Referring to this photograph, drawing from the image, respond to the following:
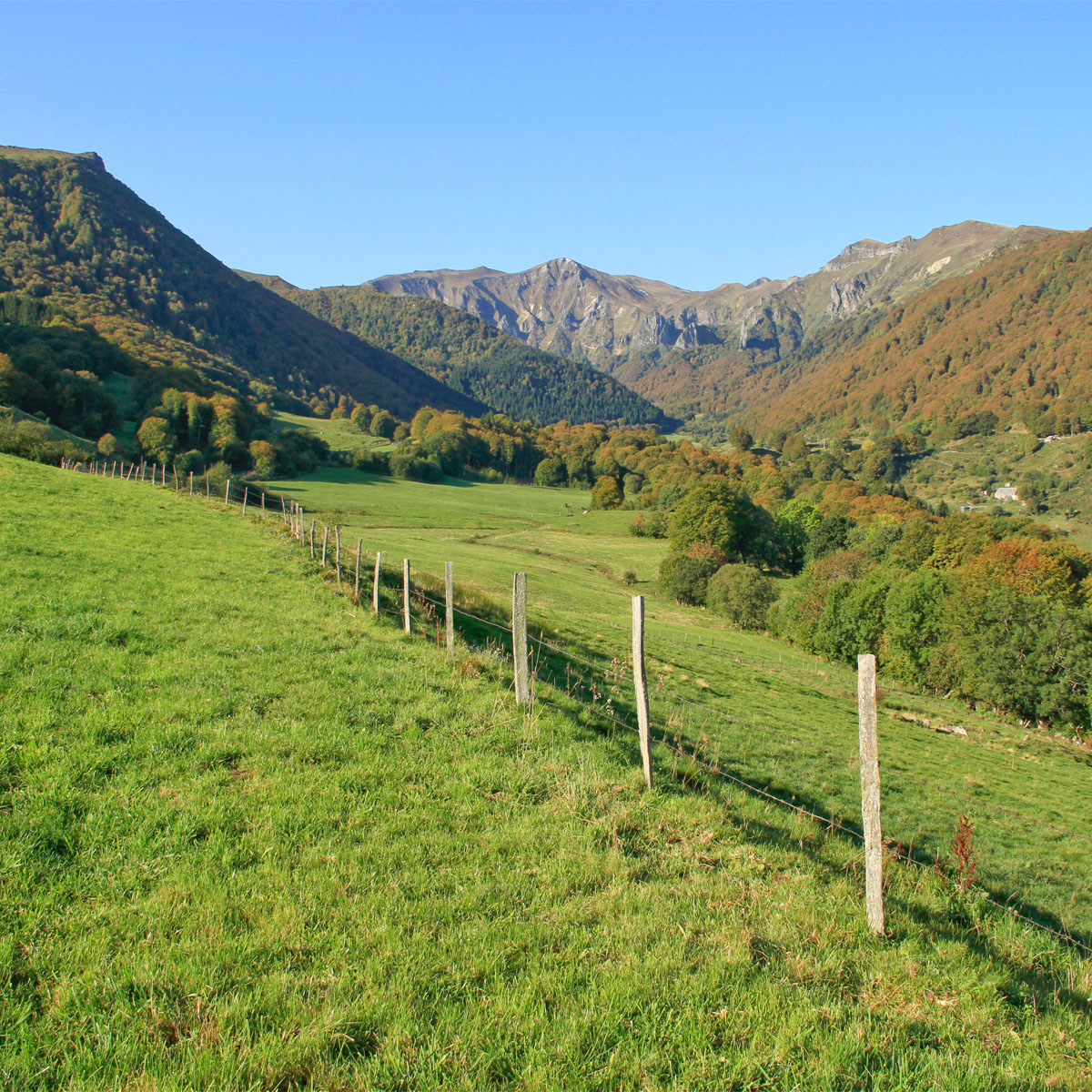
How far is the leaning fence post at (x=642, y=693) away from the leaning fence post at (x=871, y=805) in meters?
2.72

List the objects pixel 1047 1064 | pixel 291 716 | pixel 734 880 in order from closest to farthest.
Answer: pixel 1047 1064
pixel 734 880
pixel 291 716

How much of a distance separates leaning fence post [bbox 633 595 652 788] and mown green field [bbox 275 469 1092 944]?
94.9 inches

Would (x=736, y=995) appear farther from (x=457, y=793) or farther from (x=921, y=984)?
(x=457, y=793)

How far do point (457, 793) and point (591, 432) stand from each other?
18689 cm

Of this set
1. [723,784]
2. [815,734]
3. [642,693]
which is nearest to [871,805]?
[642,693]

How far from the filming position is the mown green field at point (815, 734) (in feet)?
48.5

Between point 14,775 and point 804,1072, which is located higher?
point 14,775

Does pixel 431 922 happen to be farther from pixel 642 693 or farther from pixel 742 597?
pixel 742 597

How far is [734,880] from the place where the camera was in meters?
6.55

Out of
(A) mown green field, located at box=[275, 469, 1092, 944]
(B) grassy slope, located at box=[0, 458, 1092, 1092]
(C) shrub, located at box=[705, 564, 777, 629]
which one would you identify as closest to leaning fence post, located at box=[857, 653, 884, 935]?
(B) grassy slope, located at box=[0, 458, 1092, 1092]

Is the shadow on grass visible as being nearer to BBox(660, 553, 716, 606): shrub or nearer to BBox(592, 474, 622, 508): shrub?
BBox(660, 553, 716, 606): shrub

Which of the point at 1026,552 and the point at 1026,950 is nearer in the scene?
the point at 1026,950

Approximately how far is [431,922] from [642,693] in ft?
14.5

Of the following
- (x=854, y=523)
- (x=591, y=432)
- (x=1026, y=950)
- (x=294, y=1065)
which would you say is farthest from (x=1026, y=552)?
(x=591, y=432)
